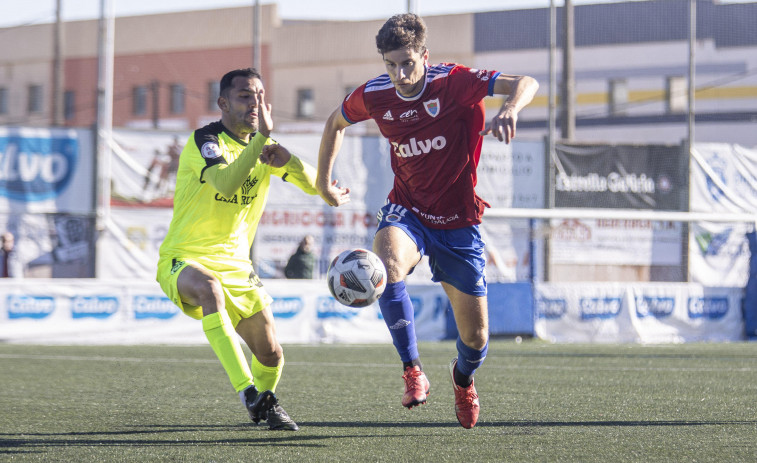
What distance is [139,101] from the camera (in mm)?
44844

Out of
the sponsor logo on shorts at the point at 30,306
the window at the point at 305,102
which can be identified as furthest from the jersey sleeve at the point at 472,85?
the window at the point at 305,102

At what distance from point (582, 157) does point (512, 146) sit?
70.6 inches

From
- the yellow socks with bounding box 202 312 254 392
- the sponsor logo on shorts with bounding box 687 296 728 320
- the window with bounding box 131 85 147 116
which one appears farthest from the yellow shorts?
the window with bounding box 131 85 147 116

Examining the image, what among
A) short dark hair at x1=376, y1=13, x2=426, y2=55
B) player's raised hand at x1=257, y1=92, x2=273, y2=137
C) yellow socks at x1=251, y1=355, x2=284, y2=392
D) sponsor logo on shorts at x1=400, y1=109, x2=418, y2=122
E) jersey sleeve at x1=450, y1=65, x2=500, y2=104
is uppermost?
short dark hair at x1=376, y1=13, x2=426, y2=55

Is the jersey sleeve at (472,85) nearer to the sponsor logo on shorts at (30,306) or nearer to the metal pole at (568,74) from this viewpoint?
the sponsor logo on shorts at (30,306)

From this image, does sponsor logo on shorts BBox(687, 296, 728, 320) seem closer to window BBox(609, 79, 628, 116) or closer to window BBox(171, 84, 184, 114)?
window BBox(609, 79, 628, 116)

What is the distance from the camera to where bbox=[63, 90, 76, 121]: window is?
43.3 m

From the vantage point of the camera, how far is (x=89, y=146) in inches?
742

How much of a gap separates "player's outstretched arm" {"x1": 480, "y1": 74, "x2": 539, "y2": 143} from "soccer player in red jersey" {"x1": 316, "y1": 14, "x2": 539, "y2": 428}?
0.05 feet

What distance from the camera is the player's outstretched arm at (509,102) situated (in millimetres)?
4582

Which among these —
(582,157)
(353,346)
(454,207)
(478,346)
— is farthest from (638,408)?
(582,157)

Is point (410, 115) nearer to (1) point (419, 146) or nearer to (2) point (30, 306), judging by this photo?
(1) point (419, 146)

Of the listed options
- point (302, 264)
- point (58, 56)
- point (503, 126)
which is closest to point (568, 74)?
point (302, 264)

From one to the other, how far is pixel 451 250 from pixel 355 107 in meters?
0.93
